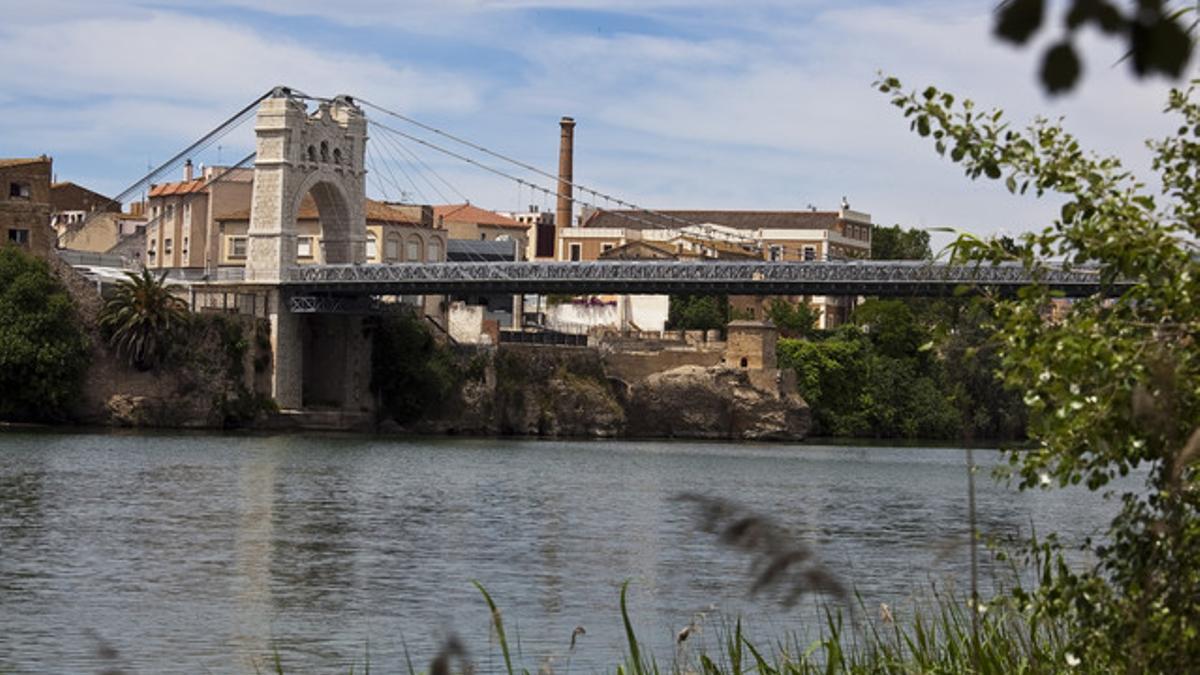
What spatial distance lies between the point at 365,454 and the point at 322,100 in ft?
70.4

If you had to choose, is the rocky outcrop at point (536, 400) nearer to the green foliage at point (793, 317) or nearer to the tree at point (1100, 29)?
the green foliage at point (793, 317)

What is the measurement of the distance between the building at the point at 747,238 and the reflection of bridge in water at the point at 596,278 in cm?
2742

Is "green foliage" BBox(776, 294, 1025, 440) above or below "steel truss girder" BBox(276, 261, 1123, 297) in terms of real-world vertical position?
below

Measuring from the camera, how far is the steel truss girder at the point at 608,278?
5278cm

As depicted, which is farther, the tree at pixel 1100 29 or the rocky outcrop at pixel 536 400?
the rocky outcrop at pixel 536 400

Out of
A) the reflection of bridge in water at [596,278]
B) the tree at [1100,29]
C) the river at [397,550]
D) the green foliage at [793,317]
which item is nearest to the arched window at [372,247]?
the reflection of bridge in water at [596,278]

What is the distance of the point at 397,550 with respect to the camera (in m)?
20.5

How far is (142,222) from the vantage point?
8212 cm

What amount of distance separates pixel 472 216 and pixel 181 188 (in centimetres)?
2819

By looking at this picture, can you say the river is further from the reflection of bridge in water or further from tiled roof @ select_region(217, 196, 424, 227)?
tiled roof @ select_region(217, 196, 424, 227)

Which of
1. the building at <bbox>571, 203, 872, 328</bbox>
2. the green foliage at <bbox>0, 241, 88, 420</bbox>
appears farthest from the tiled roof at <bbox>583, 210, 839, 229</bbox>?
the green foliage at <bbox>0, 241, 88, 420</bbox>

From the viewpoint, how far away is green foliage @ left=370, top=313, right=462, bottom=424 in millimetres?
59281

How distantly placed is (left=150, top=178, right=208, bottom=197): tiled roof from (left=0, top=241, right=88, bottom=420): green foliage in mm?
21324

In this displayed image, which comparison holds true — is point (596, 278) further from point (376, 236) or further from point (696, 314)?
point (696, 314)
